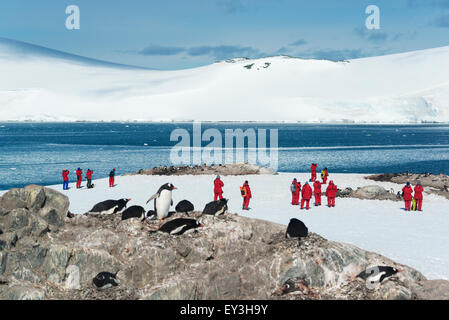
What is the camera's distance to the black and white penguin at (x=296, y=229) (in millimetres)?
12102

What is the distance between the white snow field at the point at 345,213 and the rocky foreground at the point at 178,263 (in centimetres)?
225

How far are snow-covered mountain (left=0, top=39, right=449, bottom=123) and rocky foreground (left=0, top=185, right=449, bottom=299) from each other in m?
141

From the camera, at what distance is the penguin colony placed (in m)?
10.9

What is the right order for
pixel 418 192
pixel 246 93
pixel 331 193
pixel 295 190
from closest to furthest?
1. pixel 418 192
2. pixel 331 193
3. pixel 295 190
4. pixel 246 93

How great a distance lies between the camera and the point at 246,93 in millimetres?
190250

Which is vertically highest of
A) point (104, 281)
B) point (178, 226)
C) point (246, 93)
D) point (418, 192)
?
point (246, 93)

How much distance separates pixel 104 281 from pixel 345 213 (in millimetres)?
11522

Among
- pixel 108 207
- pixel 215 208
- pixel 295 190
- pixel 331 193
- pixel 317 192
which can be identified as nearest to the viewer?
pixel 215 208

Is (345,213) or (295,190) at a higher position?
(295,190)

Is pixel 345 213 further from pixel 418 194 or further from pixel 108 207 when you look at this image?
pixel 108 207

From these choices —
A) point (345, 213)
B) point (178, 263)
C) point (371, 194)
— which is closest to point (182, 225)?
point (178, 263)

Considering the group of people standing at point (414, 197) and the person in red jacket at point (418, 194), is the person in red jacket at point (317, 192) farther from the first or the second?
the person in red jacket at point (418, 194)

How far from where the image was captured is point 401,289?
1071 centimetres
